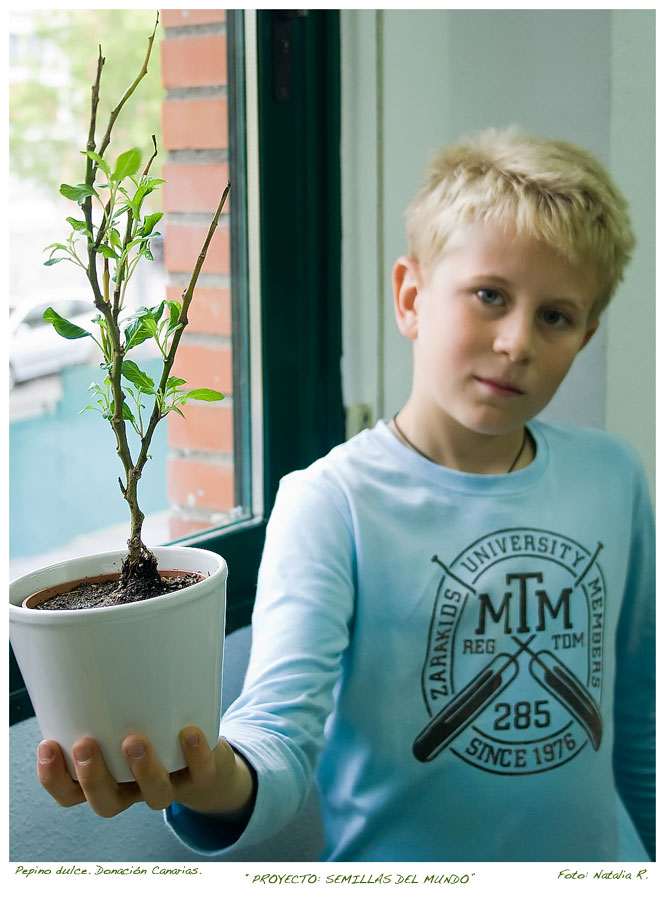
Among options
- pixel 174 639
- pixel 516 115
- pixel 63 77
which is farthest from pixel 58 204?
pixel 516 115

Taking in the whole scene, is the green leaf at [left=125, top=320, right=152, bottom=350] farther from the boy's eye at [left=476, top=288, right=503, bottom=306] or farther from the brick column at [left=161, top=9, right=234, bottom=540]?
the boy's eye at [left=476, top=288, right=503, bottom=306]

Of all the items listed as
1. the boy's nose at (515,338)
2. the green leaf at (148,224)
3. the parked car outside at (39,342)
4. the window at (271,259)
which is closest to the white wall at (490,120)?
the window at (271,259)

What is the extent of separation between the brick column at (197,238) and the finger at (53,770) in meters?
0.34

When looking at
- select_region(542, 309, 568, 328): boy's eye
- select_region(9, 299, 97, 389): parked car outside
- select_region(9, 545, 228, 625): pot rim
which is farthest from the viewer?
select_region(542, 309, 568, 328): boy's eye

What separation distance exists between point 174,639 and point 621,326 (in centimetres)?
69

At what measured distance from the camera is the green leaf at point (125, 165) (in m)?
0.43

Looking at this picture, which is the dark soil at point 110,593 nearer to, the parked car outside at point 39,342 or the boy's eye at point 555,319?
the parked car outside at point 39,342

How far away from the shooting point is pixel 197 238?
2.49ft

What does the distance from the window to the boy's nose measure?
24 centimetres

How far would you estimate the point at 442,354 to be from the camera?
78cm

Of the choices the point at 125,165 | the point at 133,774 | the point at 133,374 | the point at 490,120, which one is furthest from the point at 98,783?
the point at 490,120

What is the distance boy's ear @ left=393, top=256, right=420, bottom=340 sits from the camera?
0.82m

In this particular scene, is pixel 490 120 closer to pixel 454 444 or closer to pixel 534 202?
pixel 534 202

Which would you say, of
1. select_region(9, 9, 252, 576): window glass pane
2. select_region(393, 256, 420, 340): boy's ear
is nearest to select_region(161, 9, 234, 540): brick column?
select_region(9, 9, 252, 576): window glass pane
